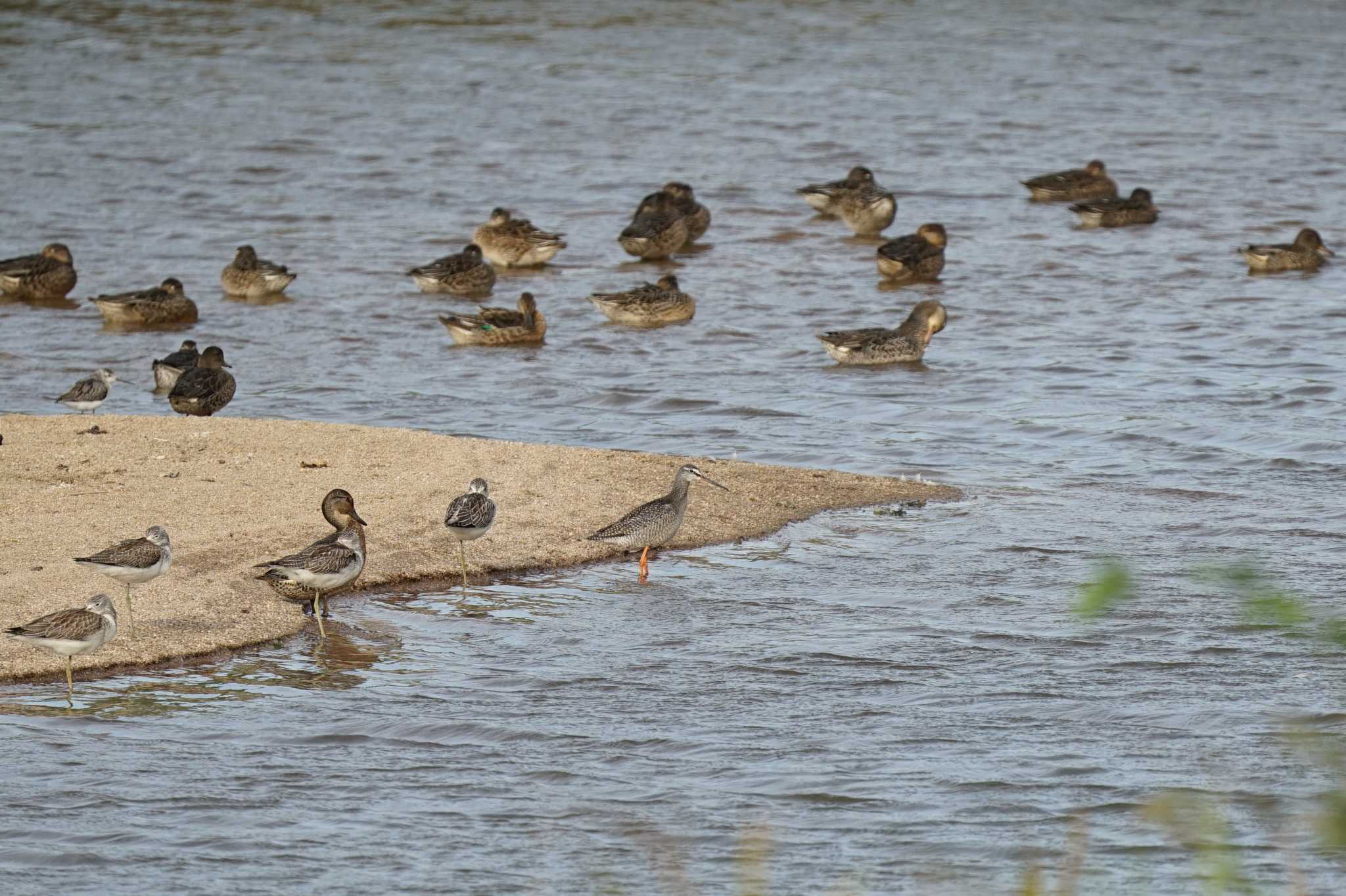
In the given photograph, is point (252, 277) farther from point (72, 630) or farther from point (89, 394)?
point (72, 630)

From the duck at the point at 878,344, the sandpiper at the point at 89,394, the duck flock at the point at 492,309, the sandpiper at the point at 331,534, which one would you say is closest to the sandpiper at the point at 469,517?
the duck flock at the point at 492,309

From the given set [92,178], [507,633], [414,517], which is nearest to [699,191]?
[92,178]

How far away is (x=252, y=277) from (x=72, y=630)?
11316mm

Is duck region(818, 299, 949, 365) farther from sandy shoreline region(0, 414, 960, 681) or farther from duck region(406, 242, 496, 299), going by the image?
duck region(406, 242, 496, 299)

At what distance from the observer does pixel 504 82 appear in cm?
3472

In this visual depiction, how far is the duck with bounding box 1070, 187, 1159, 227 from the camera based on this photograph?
2380 centimetres

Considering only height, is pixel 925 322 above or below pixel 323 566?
below

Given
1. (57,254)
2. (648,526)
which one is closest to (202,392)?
(648,526)

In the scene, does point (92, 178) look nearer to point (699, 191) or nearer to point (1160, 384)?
point (699, 191)

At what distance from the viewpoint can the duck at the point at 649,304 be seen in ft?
62.1

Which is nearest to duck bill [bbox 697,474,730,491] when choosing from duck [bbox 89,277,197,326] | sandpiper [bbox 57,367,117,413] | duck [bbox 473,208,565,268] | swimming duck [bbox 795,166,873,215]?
sandpiper [bbox 57,367,117,413]

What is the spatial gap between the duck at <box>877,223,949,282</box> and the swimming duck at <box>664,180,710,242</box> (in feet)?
8.13

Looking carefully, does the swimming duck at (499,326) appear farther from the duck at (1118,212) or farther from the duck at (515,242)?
the duck at (1118,212)

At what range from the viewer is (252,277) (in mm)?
19891
